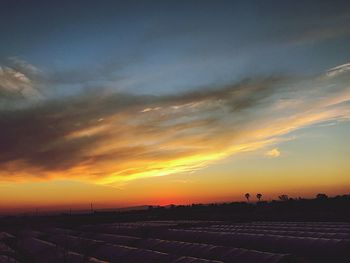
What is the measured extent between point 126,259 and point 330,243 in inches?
364

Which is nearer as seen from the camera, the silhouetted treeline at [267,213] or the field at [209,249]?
the field at [209,249]

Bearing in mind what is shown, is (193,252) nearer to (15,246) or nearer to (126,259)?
(126,259)

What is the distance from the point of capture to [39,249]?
24938 millimetres

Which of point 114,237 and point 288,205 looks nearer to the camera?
point 114,237

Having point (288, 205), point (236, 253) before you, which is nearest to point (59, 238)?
point (236, 253)

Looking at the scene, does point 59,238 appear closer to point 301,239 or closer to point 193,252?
point 193,252

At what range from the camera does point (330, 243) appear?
627 inches

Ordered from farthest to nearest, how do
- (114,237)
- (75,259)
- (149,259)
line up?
1. (114,237)
2. (75,259)
3. (149,259)

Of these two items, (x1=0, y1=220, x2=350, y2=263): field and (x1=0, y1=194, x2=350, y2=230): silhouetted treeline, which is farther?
(x1=0, y1=194, x2=350, y2=230): silhouetted treeline

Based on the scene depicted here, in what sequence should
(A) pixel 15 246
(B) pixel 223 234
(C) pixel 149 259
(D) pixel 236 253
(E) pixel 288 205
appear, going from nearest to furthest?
(D) pixel 236 253
(C) pixel 149 259
(B) pixel 223 234
(A) pixel 15 246
(E) pixel 288 205

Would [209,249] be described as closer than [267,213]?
Yes

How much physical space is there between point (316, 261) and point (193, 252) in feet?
17.6

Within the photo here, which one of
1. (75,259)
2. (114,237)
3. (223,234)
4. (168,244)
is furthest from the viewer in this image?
(114,237)

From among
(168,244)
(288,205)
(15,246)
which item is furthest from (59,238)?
(288,205)
